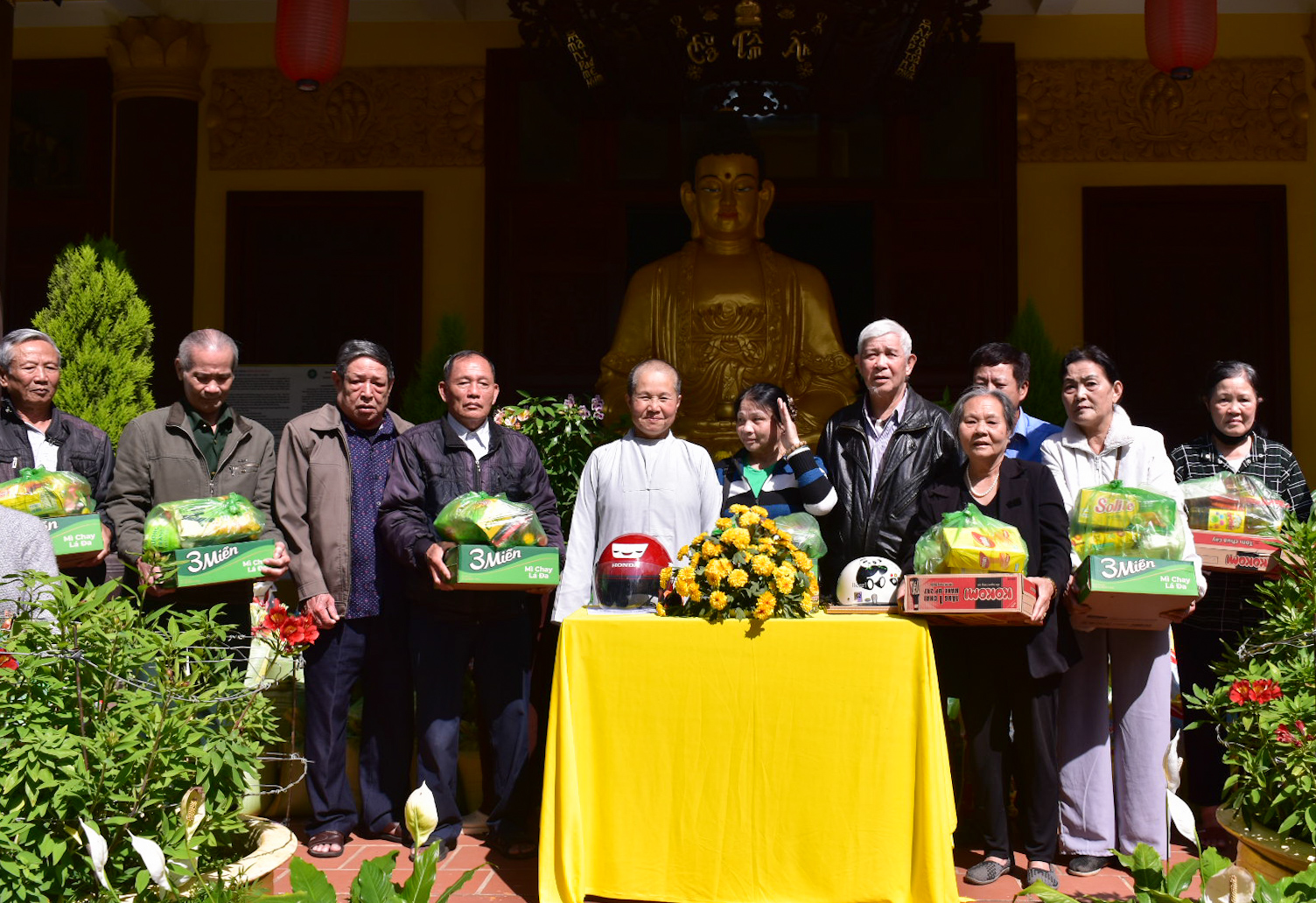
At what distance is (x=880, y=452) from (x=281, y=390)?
525 centimetres

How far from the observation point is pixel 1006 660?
13.2 ft

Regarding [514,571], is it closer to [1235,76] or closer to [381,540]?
[381,540]

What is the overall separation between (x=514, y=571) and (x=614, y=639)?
1.43ft

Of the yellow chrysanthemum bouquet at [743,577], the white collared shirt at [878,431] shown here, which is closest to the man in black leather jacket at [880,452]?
the white collared shirt at [878,431]

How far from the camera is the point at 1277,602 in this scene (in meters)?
3.84

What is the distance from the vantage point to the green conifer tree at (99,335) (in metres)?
7.27

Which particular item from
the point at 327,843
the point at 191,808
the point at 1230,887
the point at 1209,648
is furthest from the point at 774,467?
the point at 191,808

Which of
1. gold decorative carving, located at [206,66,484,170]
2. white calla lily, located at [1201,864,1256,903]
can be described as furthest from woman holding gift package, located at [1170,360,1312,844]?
gold decorative carving, located at [206,66,484,170]

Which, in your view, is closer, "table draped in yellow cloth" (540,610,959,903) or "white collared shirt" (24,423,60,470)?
"table draped in yellow cloth" (540,610,959,903)

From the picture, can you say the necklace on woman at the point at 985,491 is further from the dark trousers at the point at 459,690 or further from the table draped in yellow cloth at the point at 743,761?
the dark trousers at the point at 459,690

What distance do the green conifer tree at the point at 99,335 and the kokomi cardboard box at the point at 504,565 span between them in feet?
13.2

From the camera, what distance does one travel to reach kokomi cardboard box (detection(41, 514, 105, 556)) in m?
4.11

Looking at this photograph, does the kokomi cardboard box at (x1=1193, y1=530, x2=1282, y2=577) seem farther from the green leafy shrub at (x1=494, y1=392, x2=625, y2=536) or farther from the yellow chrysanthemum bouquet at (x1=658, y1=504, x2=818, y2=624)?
the green leafy shrub at (x1=494, y1=392, x2=625, y2=536)

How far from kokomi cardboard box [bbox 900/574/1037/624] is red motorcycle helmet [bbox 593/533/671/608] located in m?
0.77
